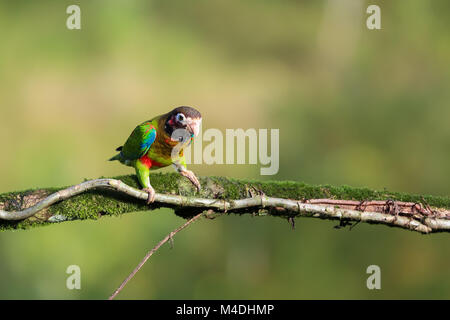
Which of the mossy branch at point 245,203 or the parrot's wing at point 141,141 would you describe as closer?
the mossy branch at point 245,203

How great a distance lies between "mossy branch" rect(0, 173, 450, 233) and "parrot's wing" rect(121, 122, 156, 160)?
55cm

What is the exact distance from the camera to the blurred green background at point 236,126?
1126 centimetres

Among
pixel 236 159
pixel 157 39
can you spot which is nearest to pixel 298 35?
pixel 157 39

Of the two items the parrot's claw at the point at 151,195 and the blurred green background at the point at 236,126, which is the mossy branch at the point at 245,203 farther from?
the blurred green background at the point at 236,126

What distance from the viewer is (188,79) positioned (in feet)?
54.6

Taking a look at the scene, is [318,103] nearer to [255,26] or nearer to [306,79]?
[306,79]

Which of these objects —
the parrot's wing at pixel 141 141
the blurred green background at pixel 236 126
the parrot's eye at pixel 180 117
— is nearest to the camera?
the parrot's eye at pixel 180 117

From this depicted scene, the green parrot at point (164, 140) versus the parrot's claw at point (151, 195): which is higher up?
the green parrot at point (164, 140)

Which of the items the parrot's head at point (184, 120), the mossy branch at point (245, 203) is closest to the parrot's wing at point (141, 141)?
the parrot's head at point (184, 120)

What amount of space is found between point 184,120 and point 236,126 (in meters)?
10.3

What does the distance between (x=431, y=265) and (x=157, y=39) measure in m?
11.8

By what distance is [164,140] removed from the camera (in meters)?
4.13

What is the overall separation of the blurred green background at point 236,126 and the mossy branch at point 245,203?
7.66 metres

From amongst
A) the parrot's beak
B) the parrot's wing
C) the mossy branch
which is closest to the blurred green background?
the parrot's wing
